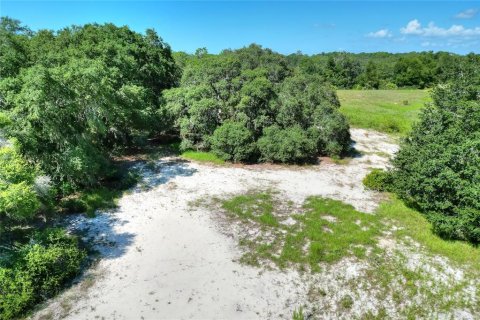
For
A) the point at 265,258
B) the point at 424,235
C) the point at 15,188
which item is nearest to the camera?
the point at 15,188

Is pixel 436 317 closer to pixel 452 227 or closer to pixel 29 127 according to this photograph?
pixel 452 227

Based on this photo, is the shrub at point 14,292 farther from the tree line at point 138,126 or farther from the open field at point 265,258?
the open field at point 265,258

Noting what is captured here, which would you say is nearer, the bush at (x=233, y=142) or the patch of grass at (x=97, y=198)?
the patch of grass at (x=97, y=198)

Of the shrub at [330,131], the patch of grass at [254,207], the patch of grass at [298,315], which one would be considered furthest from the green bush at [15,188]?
the shrub at [330,131]

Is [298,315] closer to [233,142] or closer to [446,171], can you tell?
[446,171]

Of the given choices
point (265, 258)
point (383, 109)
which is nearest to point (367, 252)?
point (265, 258)

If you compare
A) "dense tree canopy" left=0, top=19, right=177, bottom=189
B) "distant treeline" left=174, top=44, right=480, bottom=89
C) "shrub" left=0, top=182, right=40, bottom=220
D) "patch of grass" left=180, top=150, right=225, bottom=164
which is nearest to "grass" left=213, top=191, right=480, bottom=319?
"patch of grass" left=180, top=150, right=225, bottom=164

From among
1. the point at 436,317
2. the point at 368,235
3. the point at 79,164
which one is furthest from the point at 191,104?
the point at 436,317
